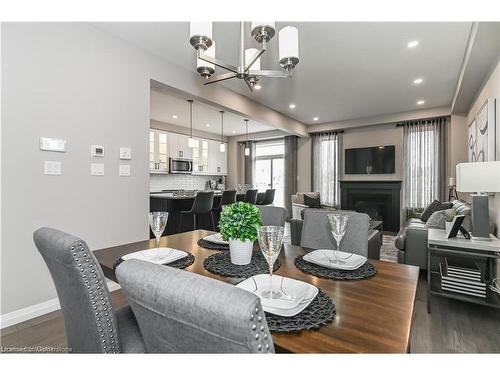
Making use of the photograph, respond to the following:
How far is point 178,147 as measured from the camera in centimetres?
665

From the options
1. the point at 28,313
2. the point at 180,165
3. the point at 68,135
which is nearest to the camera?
the point at 28,313

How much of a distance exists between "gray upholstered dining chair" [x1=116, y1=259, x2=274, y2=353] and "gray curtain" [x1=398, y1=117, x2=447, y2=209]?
19.5 ft

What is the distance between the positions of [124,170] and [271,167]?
18.3ft

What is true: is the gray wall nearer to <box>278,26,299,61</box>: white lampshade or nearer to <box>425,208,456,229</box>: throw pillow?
<box>278,26,299,61</box>: white lampshade

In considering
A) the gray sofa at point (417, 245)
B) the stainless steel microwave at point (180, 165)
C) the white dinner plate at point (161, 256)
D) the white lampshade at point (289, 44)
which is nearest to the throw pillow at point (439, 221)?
the gray sofa at point (417, 245)

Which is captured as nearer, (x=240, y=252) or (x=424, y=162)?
(x=240, y=252)

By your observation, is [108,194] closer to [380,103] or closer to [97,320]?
[97,320]

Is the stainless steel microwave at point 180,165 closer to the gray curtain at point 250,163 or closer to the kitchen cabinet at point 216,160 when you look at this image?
the kitchen cabinet at point 216,160

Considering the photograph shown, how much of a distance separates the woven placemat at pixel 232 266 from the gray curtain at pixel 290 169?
230 inches

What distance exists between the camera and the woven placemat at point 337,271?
1.08 meters

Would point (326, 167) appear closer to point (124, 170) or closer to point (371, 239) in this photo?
point (371, 239)

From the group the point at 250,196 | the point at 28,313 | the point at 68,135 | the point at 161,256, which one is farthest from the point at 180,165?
the point at 161,256
